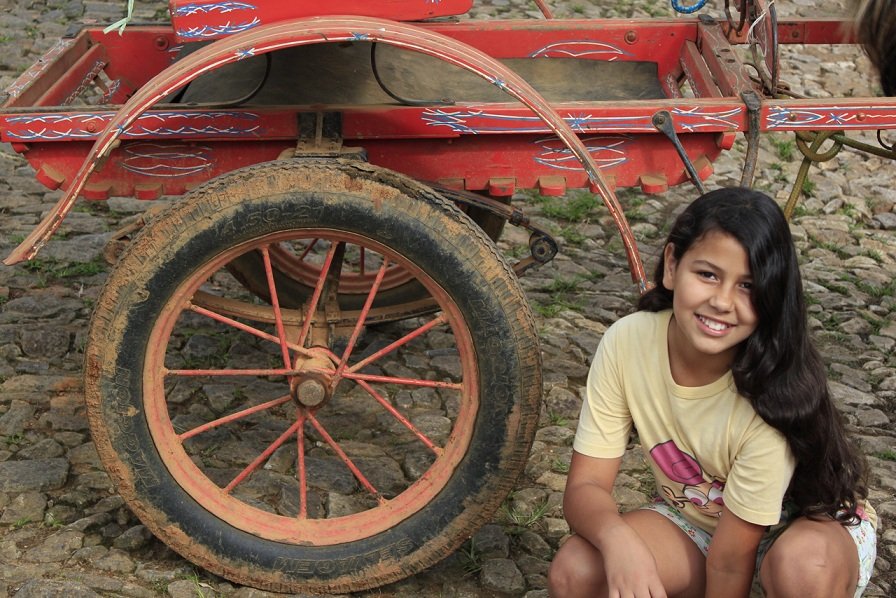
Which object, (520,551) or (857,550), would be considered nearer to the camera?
(857,550)

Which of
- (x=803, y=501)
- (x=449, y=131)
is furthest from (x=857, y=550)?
(x=449, y=131)

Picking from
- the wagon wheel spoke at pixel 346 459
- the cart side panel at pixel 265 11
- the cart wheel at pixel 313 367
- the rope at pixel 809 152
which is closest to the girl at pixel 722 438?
the cart wheel at pixel 313 367

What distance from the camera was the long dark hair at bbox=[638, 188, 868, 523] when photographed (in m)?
2.26

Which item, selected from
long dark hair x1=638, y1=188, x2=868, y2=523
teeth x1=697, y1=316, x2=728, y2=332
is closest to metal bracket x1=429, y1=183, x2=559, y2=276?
long dark hair x1=638, y1=188, x2=868, y2=523

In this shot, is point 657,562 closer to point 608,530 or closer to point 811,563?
point 608,530

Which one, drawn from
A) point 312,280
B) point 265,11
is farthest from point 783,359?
point 312,280

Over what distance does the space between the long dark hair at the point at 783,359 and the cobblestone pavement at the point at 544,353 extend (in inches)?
29.3

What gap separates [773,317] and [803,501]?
0.44 meters

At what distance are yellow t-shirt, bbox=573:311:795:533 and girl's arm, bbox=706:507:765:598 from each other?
4 cm

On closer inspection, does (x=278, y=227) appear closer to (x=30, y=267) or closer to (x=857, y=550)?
(x=857, y=550)

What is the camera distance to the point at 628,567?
2330 millimetres

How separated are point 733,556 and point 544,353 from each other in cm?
175

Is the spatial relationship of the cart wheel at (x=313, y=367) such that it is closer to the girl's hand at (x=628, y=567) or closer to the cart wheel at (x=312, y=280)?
the girl's hand at (x=628, y=567)

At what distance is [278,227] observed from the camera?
2.60 m
